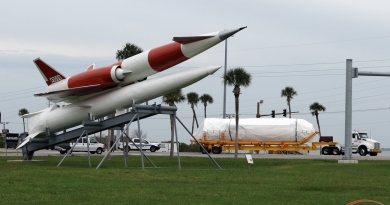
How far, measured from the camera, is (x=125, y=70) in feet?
86.5

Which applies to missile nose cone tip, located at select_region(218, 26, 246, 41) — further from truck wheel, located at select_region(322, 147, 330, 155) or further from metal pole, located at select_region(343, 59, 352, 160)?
truck wheel, located at select_region(322, 147, 330, 155)

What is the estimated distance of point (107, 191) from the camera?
15961mm

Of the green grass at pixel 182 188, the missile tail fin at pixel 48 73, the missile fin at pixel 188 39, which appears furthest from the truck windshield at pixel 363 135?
the missile tail fin at pixel 48 73

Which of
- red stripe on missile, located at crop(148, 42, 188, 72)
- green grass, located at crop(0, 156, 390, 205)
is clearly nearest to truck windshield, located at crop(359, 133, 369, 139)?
green grass, located at crop(0, 156, 390, 205)

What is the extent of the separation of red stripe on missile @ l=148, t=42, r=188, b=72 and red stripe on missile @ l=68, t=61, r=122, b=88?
197 cm

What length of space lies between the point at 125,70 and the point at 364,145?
30696 mm

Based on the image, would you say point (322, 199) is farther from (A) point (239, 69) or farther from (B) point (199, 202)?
(A) point (239, 69)

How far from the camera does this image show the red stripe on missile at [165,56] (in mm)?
24609

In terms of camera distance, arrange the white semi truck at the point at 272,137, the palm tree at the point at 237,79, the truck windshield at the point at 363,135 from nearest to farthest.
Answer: the palm tree at the point at 237,79, the white semi truck at the point at 272,137, the truck windshield at the point at 363,135

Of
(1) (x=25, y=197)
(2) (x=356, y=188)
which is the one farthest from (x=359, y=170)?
(1) (x=25, y=197)

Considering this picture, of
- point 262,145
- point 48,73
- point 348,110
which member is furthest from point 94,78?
point 262,145

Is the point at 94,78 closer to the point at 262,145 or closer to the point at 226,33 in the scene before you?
the point at 226,33

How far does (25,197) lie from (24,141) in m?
17.9

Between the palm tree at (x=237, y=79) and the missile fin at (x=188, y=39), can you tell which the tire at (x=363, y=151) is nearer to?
the palm tree at (x=237, y=79)
